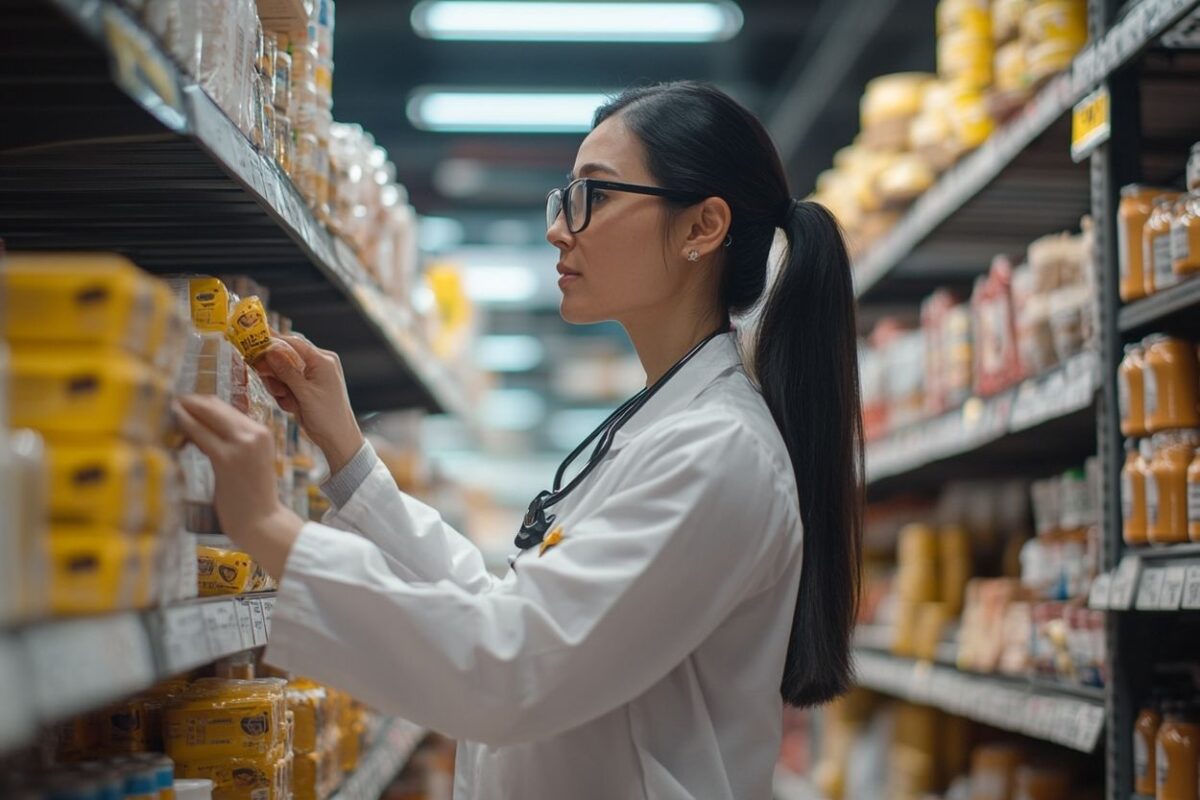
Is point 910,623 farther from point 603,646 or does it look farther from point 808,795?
point 603,646

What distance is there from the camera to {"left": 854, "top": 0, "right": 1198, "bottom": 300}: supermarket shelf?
225 cm

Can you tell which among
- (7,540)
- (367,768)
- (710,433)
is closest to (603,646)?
(710,433)

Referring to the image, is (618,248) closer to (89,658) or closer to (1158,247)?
(1158,247)

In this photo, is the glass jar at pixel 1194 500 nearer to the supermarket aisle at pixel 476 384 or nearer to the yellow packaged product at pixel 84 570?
the supermarket aisle at pixel 476 384

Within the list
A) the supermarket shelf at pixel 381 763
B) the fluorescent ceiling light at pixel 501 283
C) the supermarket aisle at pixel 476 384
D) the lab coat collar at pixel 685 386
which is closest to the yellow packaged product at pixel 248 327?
the supermarket aisle at pixel 476 384

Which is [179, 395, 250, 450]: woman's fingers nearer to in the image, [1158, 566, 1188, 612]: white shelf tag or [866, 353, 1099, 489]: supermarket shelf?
[1158, 566, 1188, 612]: white shelf tag

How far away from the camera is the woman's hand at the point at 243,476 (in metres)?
1.25

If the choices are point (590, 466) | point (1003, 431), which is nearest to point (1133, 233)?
point (1003, 431)

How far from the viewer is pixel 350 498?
1.85m

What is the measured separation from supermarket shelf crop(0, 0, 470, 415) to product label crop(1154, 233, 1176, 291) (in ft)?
Result: 4.04

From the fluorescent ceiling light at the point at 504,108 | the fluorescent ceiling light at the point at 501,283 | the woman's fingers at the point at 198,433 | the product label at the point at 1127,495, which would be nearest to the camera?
the woman's fingers at the point at 198,433

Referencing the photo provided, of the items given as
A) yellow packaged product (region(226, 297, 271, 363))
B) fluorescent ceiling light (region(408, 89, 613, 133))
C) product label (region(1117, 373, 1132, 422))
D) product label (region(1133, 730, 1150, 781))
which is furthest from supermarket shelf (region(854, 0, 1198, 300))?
fluorescent ceiling light (region(408, 89, 613, 133))

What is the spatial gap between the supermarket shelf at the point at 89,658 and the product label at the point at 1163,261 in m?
1.52

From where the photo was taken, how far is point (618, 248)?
71.7 inches
